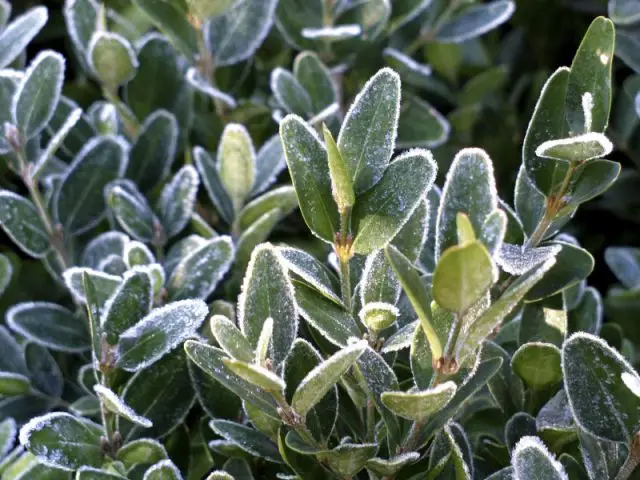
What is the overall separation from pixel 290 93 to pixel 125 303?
420 millimetres

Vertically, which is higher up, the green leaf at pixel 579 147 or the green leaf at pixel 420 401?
the green leaf at pixel 579 147

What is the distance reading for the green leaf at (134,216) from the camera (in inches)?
41.1

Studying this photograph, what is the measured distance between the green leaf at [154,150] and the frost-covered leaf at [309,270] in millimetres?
463

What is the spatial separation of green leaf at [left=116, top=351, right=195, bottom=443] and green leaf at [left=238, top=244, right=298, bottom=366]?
0.19 metres

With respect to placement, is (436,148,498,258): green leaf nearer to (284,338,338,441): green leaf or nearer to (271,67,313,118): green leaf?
(284,338,338,441): green leaf

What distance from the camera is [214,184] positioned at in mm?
1117

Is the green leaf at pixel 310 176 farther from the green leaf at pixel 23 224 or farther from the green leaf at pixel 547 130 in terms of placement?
the green leaf at pixel 23 224

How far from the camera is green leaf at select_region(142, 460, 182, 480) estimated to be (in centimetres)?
76

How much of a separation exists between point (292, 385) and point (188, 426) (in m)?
0.25

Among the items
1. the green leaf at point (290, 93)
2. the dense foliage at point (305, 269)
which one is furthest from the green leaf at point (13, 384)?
the green leaf at point (290, 93)

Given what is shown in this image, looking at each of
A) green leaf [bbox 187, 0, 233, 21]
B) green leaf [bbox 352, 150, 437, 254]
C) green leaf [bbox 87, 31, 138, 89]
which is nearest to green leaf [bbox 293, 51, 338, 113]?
green leaf [bbox 187, 0, 233, 21]

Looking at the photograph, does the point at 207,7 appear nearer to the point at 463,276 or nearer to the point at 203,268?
the point at 203,268

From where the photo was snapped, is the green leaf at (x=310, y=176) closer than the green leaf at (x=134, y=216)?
Yes

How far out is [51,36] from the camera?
5.05ft
